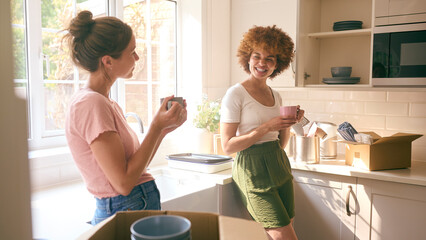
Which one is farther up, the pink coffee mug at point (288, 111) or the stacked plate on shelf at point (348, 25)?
the stacked plate on shelf at point (348, 25)

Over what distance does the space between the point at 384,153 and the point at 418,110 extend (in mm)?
564

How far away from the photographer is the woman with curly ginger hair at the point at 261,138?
2.08 meters

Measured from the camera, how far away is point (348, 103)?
2984mm

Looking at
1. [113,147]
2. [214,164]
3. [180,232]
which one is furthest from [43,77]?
[180,232]

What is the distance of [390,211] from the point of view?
2311mm

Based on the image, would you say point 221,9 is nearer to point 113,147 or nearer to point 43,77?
point 43,77

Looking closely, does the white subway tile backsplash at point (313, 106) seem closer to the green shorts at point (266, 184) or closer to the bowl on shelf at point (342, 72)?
the bowl on shelf at point (342, 72)

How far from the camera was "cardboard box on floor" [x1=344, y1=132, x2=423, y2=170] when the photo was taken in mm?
2367

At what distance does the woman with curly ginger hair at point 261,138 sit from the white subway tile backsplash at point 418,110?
41.4 inches

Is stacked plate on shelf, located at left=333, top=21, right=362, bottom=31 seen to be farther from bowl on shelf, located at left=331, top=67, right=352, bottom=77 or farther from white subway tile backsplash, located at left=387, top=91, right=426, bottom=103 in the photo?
white subway tile backsplash, located at left=387, top=91, right=426, bottom=103

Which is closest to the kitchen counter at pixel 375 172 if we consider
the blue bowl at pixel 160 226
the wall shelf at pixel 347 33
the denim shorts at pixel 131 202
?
the wall shelf at pixel 347 33

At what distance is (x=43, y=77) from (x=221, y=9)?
1588mm

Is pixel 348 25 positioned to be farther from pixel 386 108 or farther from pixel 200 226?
pixel 200 226

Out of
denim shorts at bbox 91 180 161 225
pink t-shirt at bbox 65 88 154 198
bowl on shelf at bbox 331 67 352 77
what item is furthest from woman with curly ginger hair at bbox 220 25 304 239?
pink t-shirt at bbox 65 88 154 198
